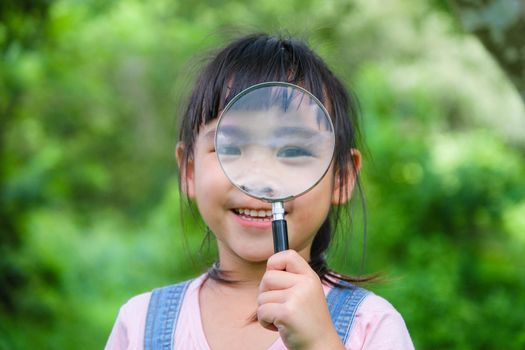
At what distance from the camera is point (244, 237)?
75.0 inches

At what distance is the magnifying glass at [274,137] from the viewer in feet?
5.82

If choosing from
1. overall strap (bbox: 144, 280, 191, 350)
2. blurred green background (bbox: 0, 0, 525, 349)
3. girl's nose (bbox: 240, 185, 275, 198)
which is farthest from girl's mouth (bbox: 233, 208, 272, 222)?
blurred green background (bbox: 0, 0, 525, 349)

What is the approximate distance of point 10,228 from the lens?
Answer: 306 inches

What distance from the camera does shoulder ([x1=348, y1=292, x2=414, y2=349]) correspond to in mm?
1866

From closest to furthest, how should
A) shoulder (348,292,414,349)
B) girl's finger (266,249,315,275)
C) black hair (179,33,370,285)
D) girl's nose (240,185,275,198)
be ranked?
1. girl's finger (266,249,315,275)
2. girl's nose (240,185,275,198)
3. shoulder (348,292,414,349)
4. black hair (179,33,370,285)

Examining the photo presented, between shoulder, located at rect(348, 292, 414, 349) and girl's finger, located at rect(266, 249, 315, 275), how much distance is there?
361 millimetres

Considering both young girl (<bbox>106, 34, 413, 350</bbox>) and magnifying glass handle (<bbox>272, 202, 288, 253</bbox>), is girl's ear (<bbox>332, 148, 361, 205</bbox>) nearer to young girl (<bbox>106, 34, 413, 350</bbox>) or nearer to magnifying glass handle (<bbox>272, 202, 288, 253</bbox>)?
young girl (<bbox>106, 34, 413, 350</bbox>)

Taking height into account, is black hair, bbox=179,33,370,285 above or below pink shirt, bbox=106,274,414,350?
above

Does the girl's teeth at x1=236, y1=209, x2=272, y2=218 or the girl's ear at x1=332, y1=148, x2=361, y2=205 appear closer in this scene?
the girl's teeth at x1=236, y1=209, x2=272, y2=218

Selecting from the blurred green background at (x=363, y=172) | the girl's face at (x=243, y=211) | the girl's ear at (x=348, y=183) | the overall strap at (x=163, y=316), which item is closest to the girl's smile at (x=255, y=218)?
the girl's face at (x=243, y=211)

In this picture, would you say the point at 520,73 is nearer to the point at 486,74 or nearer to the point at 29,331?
the point at 29,331

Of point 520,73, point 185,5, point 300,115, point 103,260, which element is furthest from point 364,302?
point 103,260

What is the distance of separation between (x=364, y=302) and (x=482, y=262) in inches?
223

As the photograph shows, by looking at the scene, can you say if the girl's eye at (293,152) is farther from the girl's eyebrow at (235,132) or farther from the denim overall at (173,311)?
the denim overall at (173,311)
